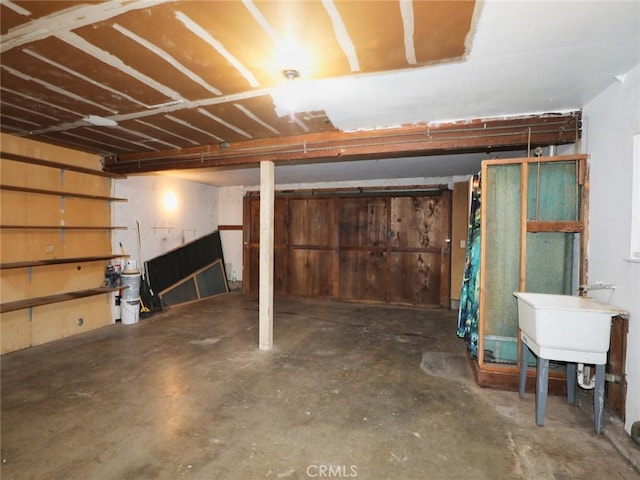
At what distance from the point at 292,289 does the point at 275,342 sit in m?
2.94

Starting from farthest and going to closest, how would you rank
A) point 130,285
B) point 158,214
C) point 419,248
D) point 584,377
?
1. point 419,248
2. point 158,214
3. point 130,285
4. point 584,377

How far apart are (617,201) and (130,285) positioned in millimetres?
5534

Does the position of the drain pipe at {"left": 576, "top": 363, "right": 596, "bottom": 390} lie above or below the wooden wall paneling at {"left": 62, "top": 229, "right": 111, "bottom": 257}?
below

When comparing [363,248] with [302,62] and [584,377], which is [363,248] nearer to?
[584,377]

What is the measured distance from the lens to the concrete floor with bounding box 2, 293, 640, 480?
1812 millimetres

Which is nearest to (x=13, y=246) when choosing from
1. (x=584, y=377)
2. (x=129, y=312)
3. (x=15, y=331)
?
(x=15, y=331)

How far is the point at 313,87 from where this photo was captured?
234 centimetres

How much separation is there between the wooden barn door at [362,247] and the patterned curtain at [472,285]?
93.8 inches

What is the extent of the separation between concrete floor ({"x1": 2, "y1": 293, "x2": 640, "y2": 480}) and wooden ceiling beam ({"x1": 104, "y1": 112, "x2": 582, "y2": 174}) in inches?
87.1

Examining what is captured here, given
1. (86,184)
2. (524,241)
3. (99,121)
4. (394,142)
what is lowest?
(524,241)

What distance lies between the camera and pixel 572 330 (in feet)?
6.84

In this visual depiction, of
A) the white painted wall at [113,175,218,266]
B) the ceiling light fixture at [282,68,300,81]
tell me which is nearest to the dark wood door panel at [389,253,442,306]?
the white painted wall at [113,175,218,266]

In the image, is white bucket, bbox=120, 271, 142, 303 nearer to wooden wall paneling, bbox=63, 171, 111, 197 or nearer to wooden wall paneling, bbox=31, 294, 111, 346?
wooden wall paneling, bbox=31, 294, 111, 346

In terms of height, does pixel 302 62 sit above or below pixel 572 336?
above
